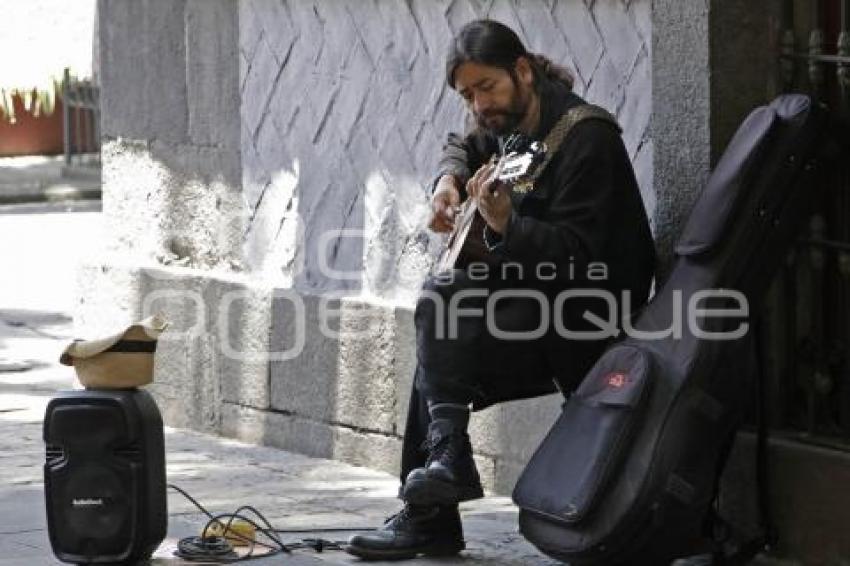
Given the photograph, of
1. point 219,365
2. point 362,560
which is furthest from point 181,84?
point 362,560

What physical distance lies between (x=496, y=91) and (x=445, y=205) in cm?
39

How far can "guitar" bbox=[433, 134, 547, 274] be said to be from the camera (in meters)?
6.57

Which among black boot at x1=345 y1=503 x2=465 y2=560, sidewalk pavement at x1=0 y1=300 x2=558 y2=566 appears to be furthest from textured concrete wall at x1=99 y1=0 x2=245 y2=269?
black boot at x1=345 y1=503 x2=465 y2=560

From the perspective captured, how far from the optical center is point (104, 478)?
A: 6.86 meters

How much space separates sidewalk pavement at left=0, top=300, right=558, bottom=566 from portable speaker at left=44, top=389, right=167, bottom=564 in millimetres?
152

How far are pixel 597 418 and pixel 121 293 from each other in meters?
3.89

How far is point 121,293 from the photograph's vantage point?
9766mm

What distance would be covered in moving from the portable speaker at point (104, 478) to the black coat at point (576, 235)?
1004 mm

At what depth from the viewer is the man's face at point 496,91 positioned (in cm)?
674

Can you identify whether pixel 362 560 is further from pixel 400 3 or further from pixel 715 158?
pixel 400 3

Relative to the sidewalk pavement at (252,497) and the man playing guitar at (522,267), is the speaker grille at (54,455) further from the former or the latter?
the man playing guitar at (522,267)

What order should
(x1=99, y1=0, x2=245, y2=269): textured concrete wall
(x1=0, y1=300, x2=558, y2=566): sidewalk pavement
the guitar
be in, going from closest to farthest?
the guitar < (x1=0, y1=300, x2=558, y2=566): sidewalk pavement < (x1=99, y1=0, x2=245, y2=269): textured concrete wall

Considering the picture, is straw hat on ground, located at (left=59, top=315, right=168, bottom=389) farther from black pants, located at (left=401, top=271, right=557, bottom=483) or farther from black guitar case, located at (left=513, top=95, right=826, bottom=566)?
black guitar case, located at (left=513, top=95, right=826, bottom=566)

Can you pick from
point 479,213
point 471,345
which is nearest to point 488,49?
point 479,213
